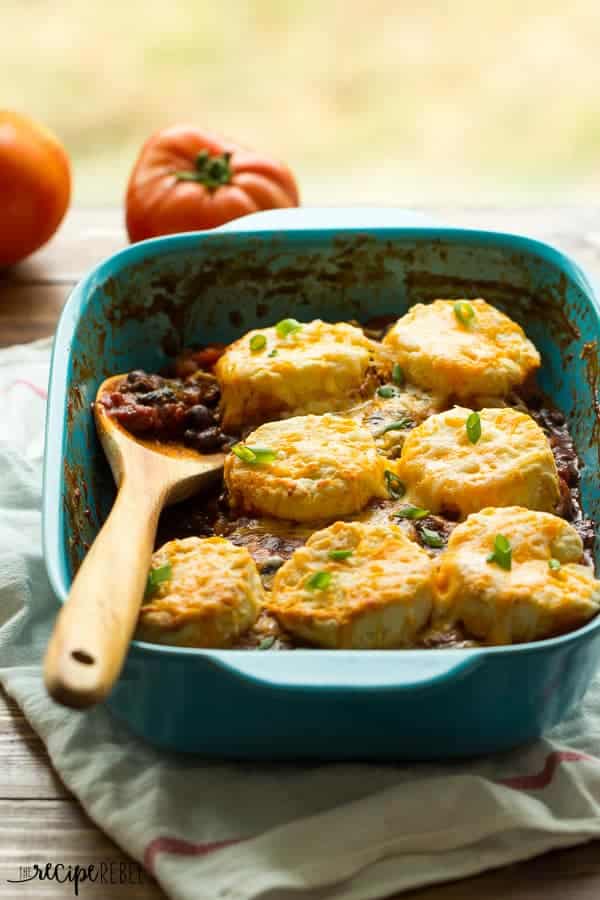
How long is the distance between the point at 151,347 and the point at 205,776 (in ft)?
4.36

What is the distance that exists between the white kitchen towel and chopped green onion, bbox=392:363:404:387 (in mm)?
946

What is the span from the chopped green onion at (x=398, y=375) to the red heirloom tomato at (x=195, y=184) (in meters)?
1.24

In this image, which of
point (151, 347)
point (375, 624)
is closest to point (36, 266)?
point (151, 347)

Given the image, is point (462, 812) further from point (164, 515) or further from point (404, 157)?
point (404, 157)

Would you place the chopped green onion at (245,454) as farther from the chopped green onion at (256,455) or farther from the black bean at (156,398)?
the black bean at (156,398)

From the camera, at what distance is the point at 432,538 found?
226cm

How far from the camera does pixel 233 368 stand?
2.67 meters

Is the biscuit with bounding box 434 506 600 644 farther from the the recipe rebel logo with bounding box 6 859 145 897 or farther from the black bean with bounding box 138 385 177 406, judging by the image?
the black bean with bounding box 138 385 177 406

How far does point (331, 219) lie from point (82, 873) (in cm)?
180

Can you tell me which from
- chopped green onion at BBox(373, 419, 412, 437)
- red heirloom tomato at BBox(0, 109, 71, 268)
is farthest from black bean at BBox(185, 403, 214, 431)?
red heirloom tomato at BBox(0, 109, 71, 268)

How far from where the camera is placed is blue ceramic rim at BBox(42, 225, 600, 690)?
1696 mm

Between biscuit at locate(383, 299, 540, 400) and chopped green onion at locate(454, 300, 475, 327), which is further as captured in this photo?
chopped green onion at locate(454, 300, 475, 327)

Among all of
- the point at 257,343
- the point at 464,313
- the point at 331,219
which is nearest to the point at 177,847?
the point at 257,343

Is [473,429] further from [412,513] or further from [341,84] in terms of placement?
[341,84]
